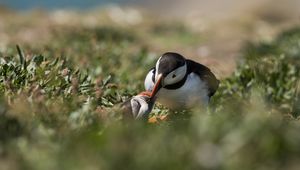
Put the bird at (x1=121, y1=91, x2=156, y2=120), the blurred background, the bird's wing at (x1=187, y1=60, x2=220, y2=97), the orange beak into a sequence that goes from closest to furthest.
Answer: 1. the bird at (x1=121, y1=91, x2=156, y2=120)
2. the orange beak
3. the bird's wing at (x1=187, y1=60, x2=220, y2=97)
4. the blurred background

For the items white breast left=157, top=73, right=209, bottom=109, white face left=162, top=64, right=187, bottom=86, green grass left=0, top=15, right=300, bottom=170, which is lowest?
white breast left=157, top=73, right=209, bottom=109

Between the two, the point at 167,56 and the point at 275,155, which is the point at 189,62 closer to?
the point at 167,56

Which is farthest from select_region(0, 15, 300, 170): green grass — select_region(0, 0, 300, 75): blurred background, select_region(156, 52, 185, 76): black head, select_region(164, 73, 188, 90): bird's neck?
select_region(0, 0, 300, 75): blurred background

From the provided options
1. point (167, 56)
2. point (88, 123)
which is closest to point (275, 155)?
point (88, 123)

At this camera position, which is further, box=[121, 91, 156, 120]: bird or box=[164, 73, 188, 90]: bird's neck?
box=[164, 73, 188, 90]: bird's neck

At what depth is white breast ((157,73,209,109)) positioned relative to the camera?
8.30 m

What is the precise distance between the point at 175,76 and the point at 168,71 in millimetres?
93

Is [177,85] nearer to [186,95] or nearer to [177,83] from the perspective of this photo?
[177,83]

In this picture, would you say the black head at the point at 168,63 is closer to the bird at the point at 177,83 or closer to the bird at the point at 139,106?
the bird at the point at 177,83

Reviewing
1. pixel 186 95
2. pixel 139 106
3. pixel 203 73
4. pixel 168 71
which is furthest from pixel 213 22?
pixel 139 106

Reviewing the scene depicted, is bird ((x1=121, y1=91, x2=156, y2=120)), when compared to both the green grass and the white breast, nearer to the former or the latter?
the white breast

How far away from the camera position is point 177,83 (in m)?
8.24

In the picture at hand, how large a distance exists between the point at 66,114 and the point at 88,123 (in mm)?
290

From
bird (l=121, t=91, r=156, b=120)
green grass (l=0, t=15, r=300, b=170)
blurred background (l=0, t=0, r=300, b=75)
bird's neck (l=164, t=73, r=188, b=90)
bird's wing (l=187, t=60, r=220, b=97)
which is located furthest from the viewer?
blurred background (l=0, t=0, r=300, b=75)
